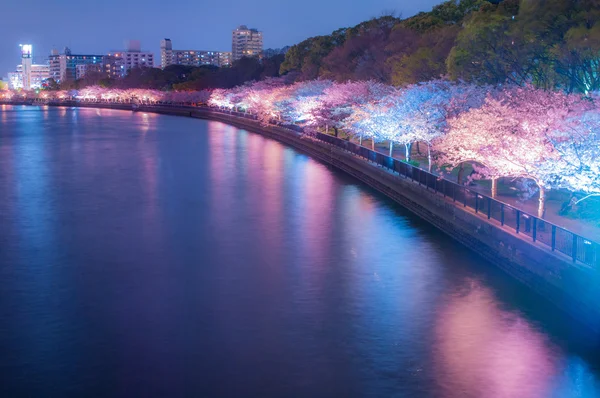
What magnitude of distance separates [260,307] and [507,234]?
21.5 ft

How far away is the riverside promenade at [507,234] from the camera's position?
46.8 feet

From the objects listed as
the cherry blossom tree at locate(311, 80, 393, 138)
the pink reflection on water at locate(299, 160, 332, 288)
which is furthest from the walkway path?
the cherry blossom tree at locate(311, 80, 393, 138)

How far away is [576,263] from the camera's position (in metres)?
14.5

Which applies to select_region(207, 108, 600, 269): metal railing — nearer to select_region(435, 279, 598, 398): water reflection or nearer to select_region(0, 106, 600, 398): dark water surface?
select_region(0, 106, 600, 398): dark water surface

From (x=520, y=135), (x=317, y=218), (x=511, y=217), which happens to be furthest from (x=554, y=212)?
(x=317, y=218)

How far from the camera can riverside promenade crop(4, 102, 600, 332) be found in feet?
46.8

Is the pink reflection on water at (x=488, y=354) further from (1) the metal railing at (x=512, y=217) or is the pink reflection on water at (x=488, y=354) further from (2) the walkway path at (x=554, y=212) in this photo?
(2) the walkway path at (x=554, y=212)

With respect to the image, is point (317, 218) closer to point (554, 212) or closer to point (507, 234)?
point (554, 212)

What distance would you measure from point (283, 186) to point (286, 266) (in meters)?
14.4

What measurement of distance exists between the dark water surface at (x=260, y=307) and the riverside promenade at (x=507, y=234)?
41 centimetres

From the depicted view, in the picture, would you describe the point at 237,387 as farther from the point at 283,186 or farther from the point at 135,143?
the point at 135,143

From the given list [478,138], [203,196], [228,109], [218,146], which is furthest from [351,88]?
[228,109]

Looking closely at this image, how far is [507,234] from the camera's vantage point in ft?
58.6

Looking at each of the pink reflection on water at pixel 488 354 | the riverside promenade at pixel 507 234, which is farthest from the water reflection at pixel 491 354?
the riverside promenade at pixel 507 234
